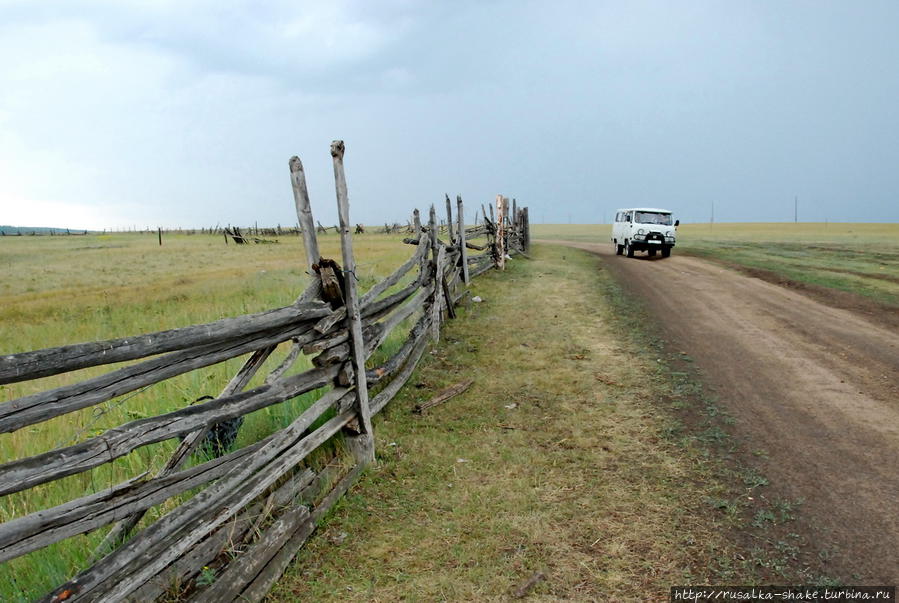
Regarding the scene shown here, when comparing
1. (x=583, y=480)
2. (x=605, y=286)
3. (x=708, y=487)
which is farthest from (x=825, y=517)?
(x=605, y=286)

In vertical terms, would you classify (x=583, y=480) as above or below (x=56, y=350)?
below

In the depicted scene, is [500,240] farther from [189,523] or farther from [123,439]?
[123,439]

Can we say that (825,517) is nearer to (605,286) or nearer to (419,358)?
(419,358)

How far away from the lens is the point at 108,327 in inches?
502

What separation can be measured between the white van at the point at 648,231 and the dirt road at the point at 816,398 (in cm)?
928

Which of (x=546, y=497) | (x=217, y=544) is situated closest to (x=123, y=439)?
(x=217, y=544)

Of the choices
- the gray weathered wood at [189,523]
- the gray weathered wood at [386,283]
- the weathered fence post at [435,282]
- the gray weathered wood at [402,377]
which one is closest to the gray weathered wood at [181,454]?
the gray weathered wood at [189,523]

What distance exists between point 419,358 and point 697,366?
3686 mm

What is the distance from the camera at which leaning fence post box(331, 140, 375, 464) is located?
4738mm

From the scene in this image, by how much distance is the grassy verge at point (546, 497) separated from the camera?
3537 mm

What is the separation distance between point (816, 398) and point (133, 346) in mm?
6574

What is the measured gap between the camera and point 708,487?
14.7 feet

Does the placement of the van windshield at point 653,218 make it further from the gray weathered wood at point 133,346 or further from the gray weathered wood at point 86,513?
the gray weathered wood at point 86,513

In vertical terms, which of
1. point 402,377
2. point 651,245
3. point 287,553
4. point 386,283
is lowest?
point 287,553
